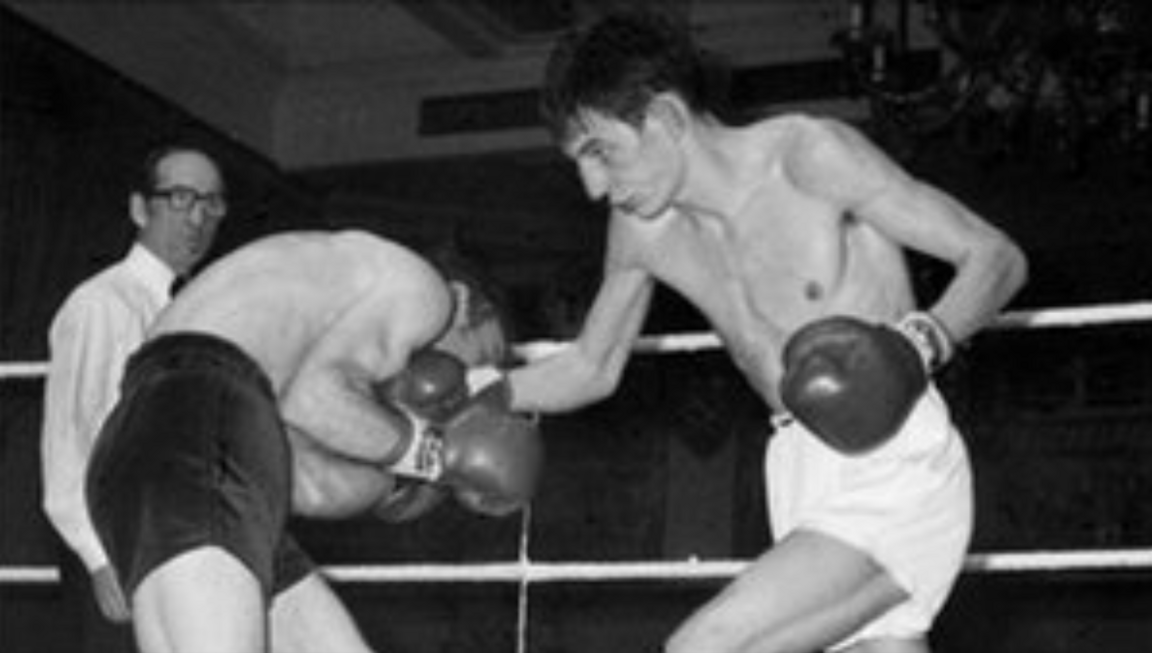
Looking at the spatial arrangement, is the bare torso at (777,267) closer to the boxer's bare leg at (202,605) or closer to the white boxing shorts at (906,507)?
the white boxing shorts at (906,507)

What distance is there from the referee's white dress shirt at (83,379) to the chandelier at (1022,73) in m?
1.57

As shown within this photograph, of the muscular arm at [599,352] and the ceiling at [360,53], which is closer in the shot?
the muscular arm at [599,352]

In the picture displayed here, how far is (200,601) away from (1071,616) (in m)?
3.77

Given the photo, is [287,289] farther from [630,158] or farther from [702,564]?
[702,564]

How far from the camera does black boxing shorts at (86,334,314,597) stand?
61.9 inches

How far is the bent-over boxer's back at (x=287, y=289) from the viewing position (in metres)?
1.74

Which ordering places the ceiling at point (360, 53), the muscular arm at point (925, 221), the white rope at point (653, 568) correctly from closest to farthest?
the muscular arm at point (925, 221) → the white rope at point (653, 568) → the ceiling at point (360, 53)

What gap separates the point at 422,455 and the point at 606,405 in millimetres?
4182

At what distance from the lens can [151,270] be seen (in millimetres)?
2445

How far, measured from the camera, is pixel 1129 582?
196 inches

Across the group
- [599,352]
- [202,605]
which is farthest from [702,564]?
[202,605]

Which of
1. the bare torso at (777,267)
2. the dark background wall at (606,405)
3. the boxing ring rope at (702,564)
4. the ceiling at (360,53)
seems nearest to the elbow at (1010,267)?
the bare torso at (777,267)

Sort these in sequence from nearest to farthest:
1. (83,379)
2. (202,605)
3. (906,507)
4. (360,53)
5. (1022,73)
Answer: (202,605)
(906,507)
(83,379)
(1022,73)
(360,53)

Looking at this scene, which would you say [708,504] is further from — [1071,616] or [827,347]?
[827,347]
